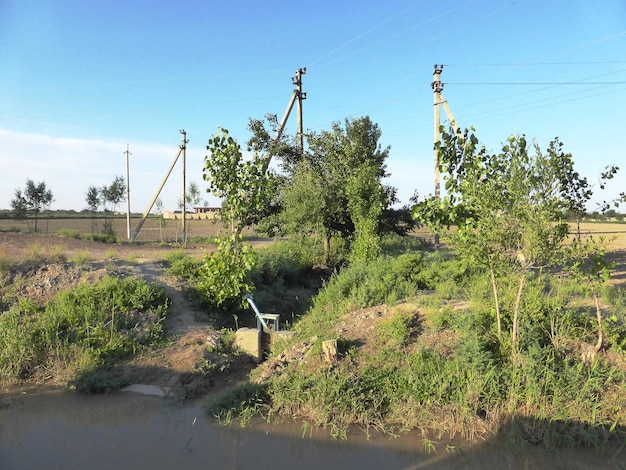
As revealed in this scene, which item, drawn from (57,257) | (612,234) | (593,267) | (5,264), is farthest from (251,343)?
(612,234)

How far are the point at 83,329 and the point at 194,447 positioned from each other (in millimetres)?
3405

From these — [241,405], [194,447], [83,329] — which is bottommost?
[194,447]

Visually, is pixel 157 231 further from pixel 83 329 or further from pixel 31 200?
pixel 83 329

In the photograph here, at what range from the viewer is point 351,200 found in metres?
12.7

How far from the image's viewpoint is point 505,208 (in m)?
5.16

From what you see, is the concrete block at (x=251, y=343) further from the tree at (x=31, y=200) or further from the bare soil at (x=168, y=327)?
the tree at (x=31, y=200)

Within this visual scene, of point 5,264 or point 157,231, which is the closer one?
point 5,264

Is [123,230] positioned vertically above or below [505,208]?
above

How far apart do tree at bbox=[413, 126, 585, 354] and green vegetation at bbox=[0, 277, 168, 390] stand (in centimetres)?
517

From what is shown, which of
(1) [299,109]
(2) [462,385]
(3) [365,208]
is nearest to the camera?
(2) [462,385]

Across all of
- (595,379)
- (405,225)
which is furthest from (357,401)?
(405,225)

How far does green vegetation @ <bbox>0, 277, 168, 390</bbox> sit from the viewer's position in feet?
20.0

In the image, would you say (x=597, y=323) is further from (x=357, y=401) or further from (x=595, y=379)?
(x=357, y=401)

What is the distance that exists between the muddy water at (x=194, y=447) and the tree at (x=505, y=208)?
1.63 meters
